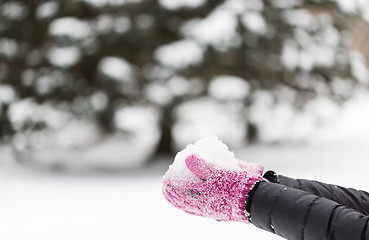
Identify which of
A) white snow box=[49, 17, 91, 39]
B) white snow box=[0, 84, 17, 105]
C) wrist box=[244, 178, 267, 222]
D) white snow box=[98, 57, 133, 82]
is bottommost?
wrist box=[244, 178, 267, 222]

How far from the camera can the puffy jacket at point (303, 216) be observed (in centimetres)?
161

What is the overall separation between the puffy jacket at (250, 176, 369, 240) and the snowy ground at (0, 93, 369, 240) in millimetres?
1179

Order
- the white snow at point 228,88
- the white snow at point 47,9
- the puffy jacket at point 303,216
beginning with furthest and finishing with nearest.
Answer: the white snow at point 47,9, the white snow at point 228,88, the puffy jacket at point 303,216

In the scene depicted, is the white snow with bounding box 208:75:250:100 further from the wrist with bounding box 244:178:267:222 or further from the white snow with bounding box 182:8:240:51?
the wrist with bounding box 244:178:267:222

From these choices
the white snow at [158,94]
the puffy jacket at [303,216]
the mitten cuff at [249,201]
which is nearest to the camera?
the puffy jacket at [303,216]

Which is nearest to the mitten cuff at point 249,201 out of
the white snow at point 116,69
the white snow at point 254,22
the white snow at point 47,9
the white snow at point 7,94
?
the white snow at point 116,69

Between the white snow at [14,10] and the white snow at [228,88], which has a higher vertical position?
the white snow at [14,10]

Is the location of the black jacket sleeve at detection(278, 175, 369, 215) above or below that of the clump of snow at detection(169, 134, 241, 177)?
below

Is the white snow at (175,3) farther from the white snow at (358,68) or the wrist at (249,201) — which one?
the wrist at (249,201)

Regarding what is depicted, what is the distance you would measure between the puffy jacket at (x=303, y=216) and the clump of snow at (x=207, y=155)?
0.22m

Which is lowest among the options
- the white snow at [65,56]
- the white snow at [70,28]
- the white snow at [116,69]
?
the white snow at [116,69]

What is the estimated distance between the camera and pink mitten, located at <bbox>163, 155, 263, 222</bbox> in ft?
6.05

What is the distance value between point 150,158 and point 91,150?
2.95 ft

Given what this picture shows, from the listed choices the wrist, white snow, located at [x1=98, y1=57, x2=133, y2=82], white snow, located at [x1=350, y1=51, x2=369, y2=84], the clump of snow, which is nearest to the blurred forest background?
white snow, located at [x1=98, y1=57, x2=133, y2=82]
